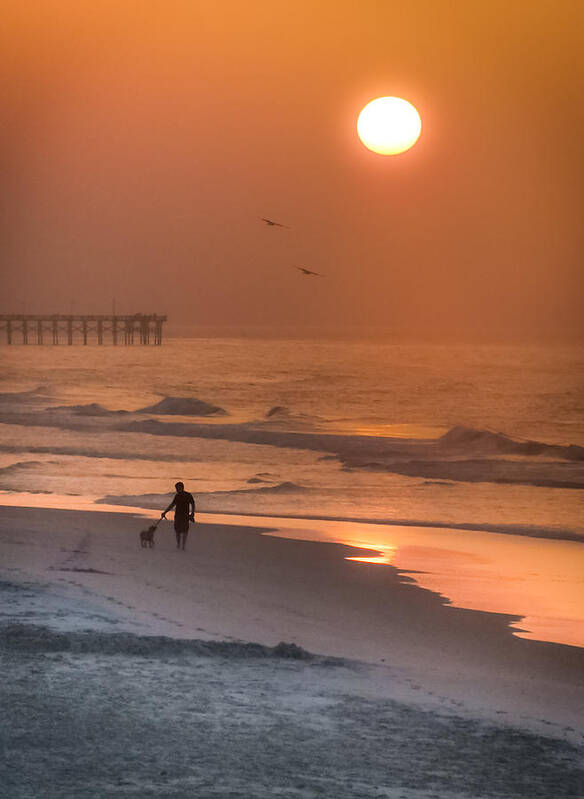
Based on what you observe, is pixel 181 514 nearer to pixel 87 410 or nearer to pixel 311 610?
pixel 311 610

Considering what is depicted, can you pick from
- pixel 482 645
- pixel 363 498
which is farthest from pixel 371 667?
pixel 363 498

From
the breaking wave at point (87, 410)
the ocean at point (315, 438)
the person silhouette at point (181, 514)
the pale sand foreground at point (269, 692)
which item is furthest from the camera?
the breaking wave at point (87, 410)

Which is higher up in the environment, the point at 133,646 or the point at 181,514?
the point at 133,646

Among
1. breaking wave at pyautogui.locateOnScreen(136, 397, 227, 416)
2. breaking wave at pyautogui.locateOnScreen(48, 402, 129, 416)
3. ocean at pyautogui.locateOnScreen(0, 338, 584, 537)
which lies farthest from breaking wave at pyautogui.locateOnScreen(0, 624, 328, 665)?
breaking wave at pyautogui.locateOnScreen(136, 397, 227, 416)

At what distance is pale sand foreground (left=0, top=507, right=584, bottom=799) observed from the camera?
7020mm

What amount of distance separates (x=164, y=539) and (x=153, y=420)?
4410 centimetres

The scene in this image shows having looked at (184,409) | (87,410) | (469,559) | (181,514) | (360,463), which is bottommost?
(87,410)

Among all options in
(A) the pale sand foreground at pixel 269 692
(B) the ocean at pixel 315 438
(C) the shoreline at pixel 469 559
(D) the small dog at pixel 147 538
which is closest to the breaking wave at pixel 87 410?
(B) the ocean at pixel 315 438

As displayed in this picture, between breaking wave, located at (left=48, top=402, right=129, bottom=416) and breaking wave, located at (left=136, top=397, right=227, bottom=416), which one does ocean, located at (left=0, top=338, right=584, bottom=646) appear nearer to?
breaking wave, located at (left=136, top=397, right=227, bottom=416)

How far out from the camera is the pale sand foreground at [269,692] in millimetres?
7020

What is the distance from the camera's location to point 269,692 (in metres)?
8.81

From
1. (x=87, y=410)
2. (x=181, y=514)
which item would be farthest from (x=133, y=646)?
(x=87, y=410)

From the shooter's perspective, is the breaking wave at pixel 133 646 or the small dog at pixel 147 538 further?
the small dog at pixel 147 538

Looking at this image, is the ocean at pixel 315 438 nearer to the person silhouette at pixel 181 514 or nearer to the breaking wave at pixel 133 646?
the person silhouette at pixel 181 514
